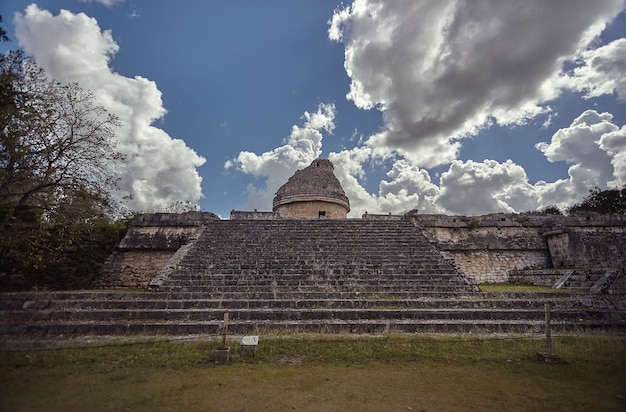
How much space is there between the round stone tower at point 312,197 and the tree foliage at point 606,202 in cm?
2162

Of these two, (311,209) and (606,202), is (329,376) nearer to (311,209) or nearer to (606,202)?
(311,209)

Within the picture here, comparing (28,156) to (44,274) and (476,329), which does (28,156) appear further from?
(476,329)

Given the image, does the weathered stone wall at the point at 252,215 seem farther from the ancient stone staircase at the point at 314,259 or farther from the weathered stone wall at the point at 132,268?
the weathered stone wall at the point at 132,268

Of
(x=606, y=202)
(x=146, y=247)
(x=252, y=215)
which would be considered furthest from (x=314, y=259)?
(x=606, y=202)

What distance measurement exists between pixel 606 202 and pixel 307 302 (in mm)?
31644

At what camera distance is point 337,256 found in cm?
1109

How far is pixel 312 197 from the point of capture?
19.6 meters

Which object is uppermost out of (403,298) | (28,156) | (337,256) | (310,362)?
(28,156)

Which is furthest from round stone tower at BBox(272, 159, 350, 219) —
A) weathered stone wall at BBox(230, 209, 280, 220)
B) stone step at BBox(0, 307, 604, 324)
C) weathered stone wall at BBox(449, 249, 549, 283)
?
stone step at BBox(0, 307, 604, 324)

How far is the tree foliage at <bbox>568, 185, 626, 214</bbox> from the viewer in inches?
1030

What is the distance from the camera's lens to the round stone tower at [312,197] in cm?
1969

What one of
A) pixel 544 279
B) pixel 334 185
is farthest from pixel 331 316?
pixel 334 185

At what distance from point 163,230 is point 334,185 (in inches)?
424

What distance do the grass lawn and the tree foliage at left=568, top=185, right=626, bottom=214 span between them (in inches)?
1071
